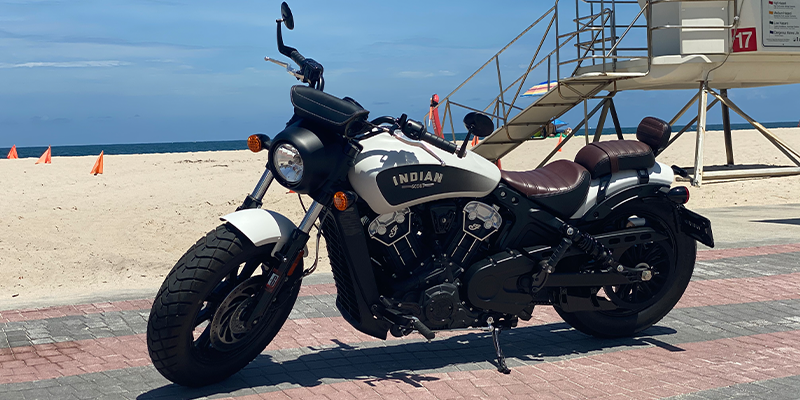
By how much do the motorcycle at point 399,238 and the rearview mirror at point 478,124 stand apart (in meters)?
0.01

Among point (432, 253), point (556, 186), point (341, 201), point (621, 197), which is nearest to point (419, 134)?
point (341, 201)

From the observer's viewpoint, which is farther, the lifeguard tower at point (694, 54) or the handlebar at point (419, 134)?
the lifeguard tower at point (694, 54)

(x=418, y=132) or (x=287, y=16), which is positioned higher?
(x=287, y=16)

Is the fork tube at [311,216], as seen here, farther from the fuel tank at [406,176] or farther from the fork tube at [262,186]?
the fork tube at [262,186]

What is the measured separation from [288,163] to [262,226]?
1.20ft

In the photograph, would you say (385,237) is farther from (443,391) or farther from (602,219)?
(602,219)

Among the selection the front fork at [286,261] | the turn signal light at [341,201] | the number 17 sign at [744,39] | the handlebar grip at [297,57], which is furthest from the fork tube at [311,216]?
the number 17 sign at [744,39]

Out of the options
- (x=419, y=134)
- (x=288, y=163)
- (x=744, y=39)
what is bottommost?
(x=288, y=163)

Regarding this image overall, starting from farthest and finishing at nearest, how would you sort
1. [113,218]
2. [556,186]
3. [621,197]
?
1. [113,218]
2. [621,197]
3. [556,186]

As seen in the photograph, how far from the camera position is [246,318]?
4273 mm

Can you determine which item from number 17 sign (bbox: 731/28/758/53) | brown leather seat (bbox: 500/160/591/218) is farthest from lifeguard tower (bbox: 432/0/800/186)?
brown leather seat (bbox: 500/160/591/218)

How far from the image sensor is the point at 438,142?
165 inches

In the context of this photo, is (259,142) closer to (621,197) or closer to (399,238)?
(399,238)

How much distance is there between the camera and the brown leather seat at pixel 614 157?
5.17 metres
